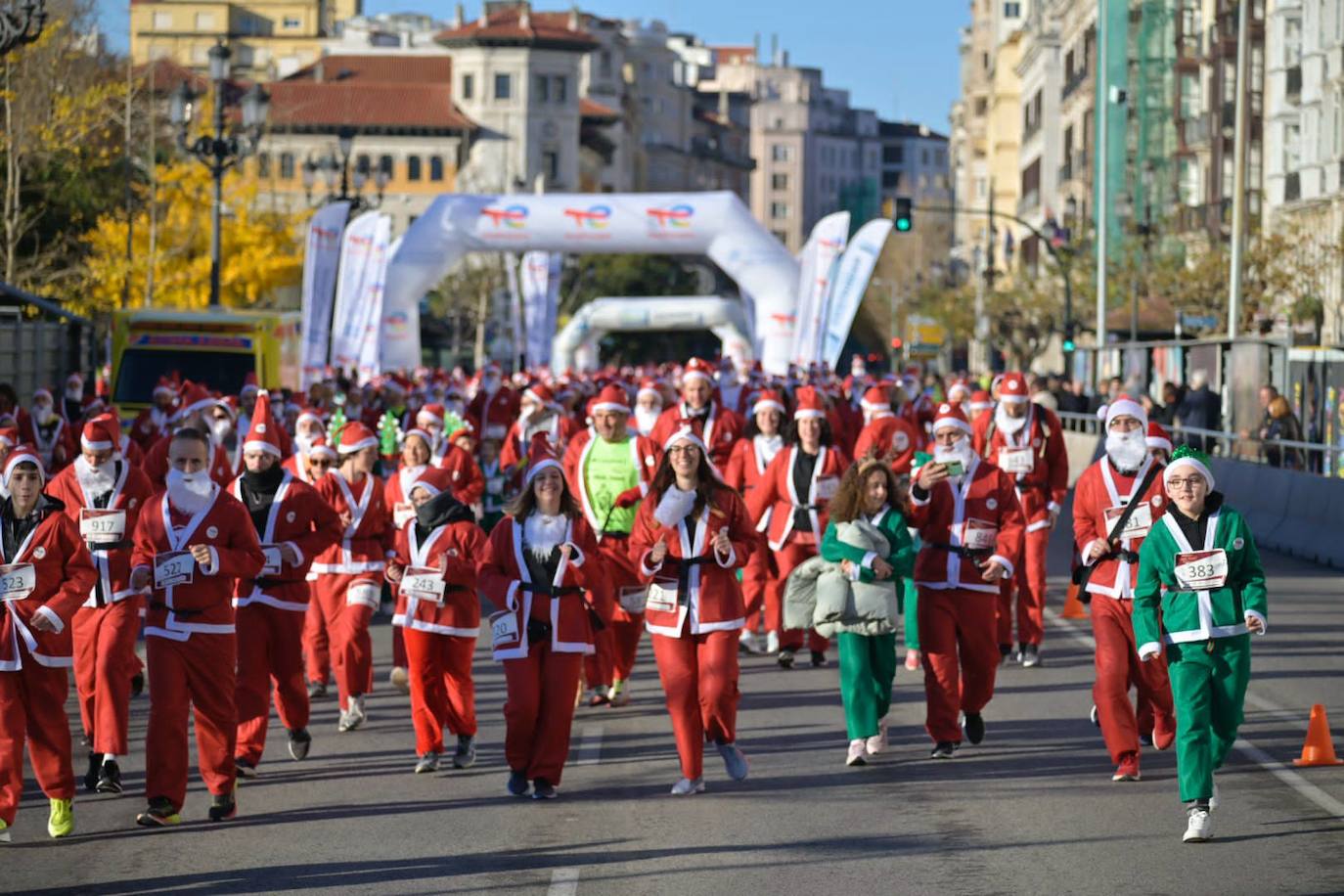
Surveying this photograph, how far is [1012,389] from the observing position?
16609mm

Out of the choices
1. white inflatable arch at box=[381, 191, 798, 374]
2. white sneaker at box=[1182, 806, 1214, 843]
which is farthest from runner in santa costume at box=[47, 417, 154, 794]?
white inflatable arch at box=[381, 191, 798, 374]

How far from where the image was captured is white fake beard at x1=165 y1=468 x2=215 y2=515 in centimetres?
1030

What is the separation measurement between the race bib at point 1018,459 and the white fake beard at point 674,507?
18.5 ft

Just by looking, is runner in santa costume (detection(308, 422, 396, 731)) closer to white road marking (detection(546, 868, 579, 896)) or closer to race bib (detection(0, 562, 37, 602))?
race bib (detection(0, 562, 37, 602))

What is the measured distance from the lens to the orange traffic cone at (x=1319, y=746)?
1151 centimetres

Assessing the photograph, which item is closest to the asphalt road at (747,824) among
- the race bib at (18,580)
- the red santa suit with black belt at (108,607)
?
the red santa suit with black belt at (108,607)

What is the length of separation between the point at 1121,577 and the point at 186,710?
431 centimetres

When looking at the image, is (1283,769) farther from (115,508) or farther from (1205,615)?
(115,508)

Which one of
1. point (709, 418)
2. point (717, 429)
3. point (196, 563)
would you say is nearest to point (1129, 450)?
point (196, 563)

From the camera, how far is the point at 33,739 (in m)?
10.1

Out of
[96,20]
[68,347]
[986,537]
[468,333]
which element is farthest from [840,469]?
[468,333]

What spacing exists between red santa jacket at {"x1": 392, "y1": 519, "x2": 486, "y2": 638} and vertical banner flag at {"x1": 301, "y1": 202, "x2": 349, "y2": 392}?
2669 centimetres

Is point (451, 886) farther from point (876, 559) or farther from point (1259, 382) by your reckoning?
point (1259, 382)

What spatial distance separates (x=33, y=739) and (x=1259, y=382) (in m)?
22.2
